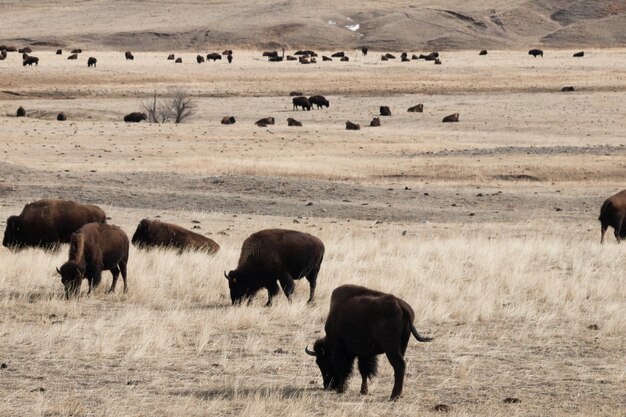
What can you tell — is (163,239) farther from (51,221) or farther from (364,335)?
(364,335)

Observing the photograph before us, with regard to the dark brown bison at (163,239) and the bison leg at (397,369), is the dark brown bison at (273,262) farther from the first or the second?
the dark brown bison at (163,239)

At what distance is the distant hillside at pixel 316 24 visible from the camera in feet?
368

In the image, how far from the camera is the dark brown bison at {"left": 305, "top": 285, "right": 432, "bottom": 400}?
8.23 meters

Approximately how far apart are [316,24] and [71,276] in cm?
11125

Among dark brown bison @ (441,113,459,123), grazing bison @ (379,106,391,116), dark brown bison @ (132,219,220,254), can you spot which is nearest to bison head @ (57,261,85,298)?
dark brown bison @ (132,219,220,254)

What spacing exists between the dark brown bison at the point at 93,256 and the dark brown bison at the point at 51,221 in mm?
2450

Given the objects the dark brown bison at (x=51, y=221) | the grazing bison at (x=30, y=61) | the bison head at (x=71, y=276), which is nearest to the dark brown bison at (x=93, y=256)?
the bison head at (x=71, y=276)

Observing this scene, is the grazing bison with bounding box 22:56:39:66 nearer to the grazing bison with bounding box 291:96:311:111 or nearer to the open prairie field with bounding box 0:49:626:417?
the open prairie field with bounding box 0:49:626:417

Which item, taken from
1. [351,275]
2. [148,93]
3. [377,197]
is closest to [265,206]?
[377,197]

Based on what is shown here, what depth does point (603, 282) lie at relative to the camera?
14203mm

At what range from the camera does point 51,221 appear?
15609 mm

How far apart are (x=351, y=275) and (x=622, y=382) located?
5.99 meters

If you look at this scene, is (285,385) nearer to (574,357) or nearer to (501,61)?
(574,357)

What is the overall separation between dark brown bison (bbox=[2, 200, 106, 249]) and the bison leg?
26.6ft
